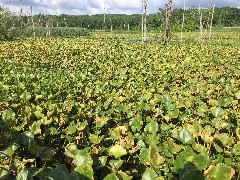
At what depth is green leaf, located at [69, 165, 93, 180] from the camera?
1.68m

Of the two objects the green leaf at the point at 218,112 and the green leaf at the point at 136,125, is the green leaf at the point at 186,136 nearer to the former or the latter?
the green leaf at the point at 136,125

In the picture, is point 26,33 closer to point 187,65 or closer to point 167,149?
point 187,65

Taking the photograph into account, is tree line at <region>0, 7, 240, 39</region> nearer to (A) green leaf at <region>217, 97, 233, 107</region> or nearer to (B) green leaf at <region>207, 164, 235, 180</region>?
(A) green leaf at <region>217, 97, 233, 107</region>

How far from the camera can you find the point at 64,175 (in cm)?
188

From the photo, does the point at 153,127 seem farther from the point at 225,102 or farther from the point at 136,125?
the point at 225,102

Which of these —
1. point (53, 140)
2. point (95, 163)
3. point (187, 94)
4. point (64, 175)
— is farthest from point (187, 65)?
point (64, 175)

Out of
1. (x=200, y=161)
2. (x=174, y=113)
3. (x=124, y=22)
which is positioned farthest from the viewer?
(x=124, y=22)

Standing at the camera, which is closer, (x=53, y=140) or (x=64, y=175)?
(x=64, y=175)

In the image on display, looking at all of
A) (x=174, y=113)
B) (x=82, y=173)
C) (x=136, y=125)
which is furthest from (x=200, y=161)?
(x=174, y=113)

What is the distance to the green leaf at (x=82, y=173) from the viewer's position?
168cm

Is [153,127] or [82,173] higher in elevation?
[82,173]

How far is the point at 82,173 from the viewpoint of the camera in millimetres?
1692

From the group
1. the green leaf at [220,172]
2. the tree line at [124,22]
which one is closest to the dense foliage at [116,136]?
the green leaf at [220,172]

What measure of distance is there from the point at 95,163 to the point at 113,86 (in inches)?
201
